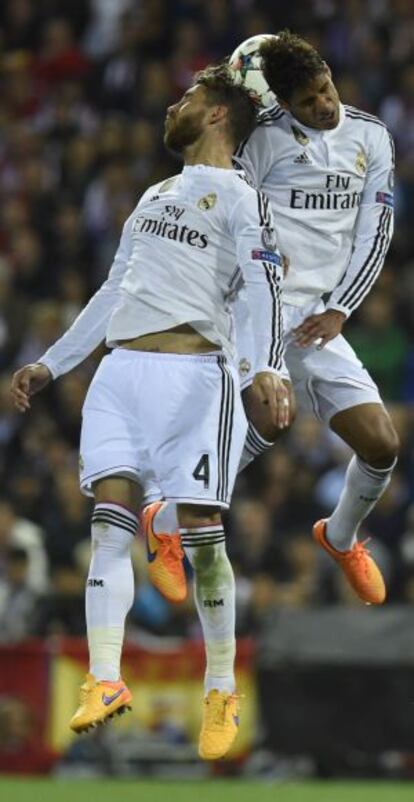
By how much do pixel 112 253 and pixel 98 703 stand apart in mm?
9460

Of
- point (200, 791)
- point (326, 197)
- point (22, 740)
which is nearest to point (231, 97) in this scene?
point (326, 197)

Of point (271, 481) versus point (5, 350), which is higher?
point (5, 350)

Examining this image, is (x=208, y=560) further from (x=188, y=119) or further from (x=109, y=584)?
(x=188, y=119)

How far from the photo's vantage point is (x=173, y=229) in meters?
8.38

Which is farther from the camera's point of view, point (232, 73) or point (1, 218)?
point (1, 218)

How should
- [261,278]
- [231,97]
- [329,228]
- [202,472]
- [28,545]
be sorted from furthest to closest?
1. [28,545]
2. [329,228]
3. [231,97]
4. [202,472]
5. [261,278]

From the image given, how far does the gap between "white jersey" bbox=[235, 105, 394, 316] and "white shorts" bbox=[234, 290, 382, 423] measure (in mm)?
153

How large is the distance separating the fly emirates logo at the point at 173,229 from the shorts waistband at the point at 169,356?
45 centimetres

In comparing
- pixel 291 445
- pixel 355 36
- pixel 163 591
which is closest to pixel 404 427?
pixel 291 445

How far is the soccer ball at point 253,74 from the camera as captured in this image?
8.57 metres

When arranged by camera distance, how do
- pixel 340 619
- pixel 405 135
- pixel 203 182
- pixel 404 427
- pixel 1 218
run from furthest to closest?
pixel 1 218 < pixel 405 135 < pixel 404 427 < pixel 340 619 < pixel 203 182

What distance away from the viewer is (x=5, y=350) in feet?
54.6

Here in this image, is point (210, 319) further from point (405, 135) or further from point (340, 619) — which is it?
point (405, 135)

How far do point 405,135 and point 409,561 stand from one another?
4.11 m
